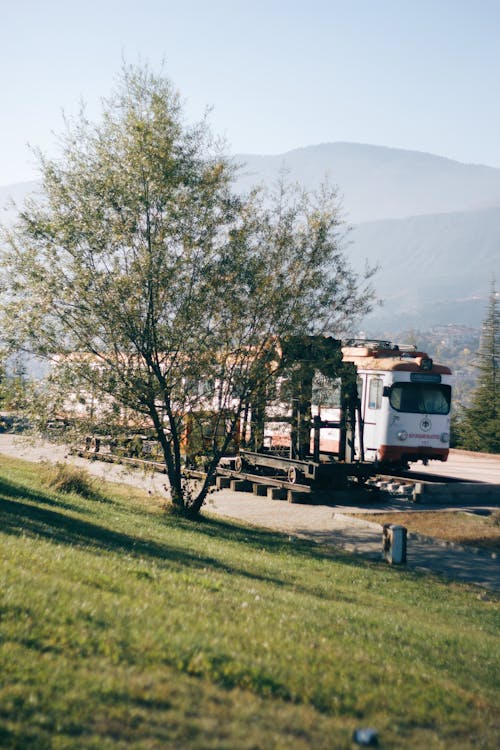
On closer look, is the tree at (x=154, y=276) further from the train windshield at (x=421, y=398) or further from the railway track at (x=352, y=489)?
the train windshield at (x=421, y=398)

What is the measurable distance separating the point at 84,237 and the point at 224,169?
11.3 ft

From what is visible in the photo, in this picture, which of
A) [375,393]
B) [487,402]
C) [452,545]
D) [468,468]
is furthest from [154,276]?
[487,402]

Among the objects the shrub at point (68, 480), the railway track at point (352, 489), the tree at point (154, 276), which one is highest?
the tree at point (154, 276)

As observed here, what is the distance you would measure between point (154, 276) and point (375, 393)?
11379mm

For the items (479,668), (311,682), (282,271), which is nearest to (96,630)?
(311,682)

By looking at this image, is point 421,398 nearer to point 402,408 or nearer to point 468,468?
point 402,408

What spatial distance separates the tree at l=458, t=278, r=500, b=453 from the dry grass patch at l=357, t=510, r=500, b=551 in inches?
1050

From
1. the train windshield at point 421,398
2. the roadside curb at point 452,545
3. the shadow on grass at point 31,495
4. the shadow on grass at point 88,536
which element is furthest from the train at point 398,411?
the shadow on grass at point 88,536

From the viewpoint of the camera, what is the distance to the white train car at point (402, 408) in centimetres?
2642

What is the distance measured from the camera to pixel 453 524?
19.6m

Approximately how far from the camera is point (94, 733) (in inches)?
182

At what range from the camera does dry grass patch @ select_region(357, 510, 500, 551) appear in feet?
58.5

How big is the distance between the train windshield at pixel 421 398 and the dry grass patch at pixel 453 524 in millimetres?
5460

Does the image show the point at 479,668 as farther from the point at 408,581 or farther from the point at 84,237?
the point at 84,237
